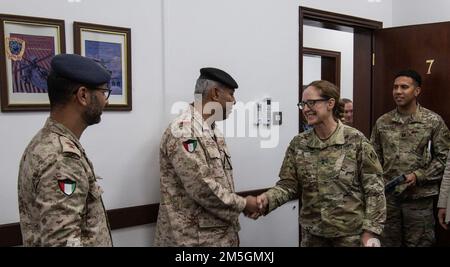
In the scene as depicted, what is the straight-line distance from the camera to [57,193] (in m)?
1.25

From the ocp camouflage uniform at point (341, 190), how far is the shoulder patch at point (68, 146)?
1151mm

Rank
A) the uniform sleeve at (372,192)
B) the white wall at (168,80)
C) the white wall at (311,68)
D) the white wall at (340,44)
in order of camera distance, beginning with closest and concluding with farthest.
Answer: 1. the uniform sleeve at (372,192)
2. the white wall at (168,80)
3. the white wall at (340,44)
4. the white wall at (311,68)

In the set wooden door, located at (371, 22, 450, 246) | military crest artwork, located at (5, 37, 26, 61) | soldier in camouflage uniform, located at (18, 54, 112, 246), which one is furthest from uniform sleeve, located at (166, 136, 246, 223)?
wooden door, located at (371, 22, 450, 246)

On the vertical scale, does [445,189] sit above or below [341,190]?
below

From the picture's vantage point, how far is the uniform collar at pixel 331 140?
2.02 m

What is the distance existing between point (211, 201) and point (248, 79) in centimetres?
108

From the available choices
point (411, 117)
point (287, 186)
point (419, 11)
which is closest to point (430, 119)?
point (411, 117)

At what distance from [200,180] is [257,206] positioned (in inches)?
15.7

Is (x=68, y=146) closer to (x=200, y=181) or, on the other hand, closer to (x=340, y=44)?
(x=200, y=181)

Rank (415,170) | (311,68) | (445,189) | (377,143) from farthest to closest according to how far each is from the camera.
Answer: (311,68) < (377,143) < (415,170) < (445,189)

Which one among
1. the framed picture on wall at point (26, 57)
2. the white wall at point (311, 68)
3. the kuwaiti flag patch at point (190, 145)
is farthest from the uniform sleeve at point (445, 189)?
the white wall at point (311, 68)

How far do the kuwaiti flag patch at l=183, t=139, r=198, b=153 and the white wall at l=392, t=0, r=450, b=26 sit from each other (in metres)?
2.64

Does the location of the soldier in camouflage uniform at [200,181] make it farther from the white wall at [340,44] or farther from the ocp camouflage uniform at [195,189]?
the white wall at [340,44]
